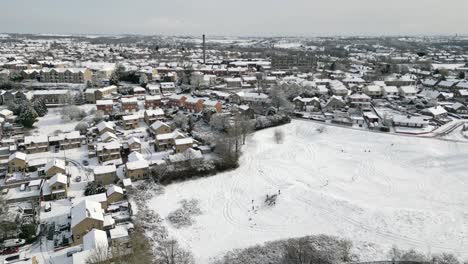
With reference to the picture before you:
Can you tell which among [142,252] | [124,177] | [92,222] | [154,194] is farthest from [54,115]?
[142,252]

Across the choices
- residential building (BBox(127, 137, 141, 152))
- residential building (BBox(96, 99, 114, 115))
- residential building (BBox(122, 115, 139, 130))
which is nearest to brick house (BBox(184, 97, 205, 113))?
residential building (BBox(122, 115, 139, 130))

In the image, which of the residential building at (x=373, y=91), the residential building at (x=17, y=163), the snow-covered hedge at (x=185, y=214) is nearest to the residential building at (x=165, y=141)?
the snow-covered hedge at (x=185, y=214)

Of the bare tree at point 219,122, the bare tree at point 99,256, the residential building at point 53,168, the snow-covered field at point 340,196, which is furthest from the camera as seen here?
the bare tree at point 219,122

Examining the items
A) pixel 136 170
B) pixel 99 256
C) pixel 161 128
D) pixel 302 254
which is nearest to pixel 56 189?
pixel 136 170

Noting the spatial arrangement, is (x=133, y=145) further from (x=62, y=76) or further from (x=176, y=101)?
(x=62, y=76)

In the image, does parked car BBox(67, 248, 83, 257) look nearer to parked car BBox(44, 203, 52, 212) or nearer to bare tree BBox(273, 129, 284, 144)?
parked car BBox(44, 203, 52, 212)

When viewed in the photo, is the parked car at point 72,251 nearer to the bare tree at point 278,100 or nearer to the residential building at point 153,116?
the residential building at point 153,116
